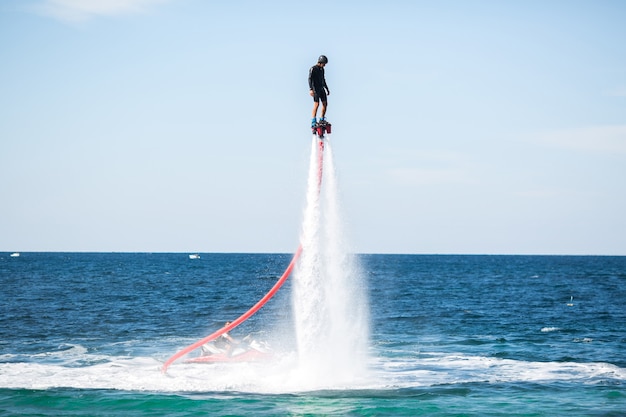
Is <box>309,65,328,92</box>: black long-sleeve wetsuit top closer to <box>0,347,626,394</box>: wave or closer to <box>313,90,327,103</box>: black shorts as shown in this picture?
<box>313,90,327,103</box>: black shorts

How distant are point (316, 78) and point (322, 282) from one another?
7569 mm

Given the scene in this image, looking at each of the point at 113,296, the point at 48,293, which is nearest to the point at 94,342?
the point at 113,296

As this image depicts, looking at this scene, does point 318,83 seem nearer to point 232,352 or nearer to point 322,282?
point 322,282

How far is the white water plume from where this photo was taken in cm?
2697

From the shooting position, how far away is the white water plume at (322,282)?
1062 inches

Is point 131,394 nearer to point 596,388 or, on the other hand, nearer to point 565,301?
point 596,388

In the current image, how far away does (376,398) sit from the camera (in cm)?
2705

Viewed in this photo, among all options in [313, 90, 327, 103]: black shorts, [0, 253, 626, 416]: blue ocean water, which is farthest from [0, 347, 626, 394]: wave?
[313, 90, 327, 103]: black shorts

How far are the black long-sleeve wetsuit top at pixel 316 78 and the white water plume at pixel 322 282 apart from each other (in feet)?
10.8

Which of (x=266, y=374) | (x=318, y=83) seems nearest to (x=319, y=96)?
(x=318, y=83)

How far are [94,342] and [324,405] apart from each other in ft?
71.9

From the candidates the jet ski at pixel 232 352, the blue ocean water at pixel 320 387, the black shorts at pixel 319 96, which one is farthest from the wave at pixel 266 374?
the black shorts at pixel 319 96

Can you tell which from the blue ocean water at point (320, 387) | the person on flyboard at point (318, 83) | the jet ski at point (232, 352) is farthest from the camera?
the jet ski at point (232, 352)

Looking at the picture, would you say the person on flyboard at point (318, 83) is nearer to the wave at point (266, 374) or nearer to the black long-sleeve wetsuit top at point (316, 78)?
the black long-sleeve wetsuit top at point (316, 78)
